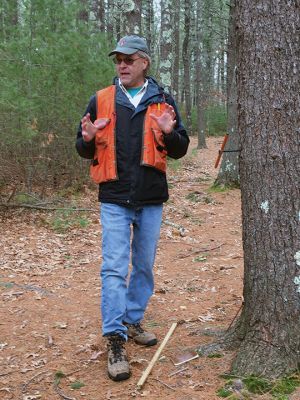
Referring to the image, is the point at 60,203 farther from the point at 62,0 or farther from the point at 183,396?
the point at 183,396

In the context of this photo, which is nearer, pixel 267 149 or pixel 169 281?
pixel 267 149

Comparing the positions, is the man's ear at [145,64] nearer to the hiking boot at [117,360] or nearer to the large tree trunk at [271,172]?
the large tree trunk at [271,172]

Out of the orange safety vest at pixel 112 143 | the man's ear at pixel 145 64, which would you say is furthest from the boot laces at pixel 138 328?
the man's ear at pixel 145 64

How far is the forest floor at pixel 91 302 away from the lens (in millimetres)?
3377

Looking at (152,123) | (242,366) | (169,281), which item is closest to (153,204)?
(152,123)

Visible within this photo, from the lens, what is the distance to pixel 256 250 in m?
3.33

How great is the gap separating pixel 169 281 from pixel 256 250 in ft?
8.35

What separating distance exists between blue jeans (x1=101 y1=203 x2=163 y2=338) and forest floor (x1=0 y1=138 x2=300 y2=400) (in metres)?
0.35

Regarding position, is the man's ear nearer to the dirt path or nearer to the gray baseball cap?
the gray baseball cap

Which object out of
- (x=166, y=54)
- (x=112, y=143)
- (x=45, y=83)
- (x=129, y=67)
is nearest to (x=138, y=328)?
(x=112, y=143)

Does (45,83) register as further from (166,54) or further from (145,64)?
(145,64)

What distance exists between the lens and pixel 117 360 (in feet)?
11.3

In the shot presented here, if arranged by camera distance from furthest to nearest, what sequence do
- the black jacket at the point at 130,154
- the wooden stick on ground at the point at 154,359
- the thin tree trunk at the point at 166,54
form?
the thin tree trunk at the point at 166,54 → the black jacket at the point at 130,154 → the wooden stick on ground at the point at 154,359

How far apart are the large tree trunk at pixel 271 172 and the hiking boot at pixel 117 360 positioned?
2.55 feet
